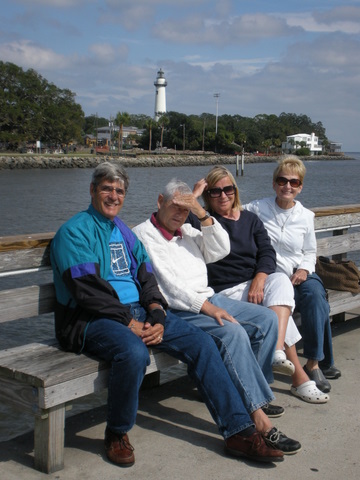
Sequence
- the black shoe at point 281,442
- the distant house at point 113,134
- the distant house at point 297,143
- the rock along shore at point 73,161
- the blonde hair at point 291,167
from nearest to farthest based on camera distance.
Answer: the black shoe at point 281,442
the blonde hair at point 291,167
the rock along shore at point 73,161
the distant house at point 113,134
the distant house at point 297,143

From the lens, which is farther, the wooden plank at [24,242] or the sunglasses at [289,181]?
the sunglasses at [289,181]

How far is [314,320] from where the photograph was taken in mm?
4473

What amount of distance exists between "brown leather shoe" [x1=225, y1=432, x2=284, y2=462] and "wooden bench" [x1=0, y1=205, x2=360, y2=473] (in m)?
0.59

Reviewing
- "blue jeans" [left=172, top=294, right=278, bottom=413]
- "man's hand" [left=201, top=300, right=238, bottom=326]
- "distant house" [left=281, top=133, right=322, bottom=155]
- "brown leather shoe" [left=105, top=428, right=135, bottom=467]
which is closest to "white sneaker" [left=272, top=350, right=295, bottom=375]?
"blue jeans" [left=172, top=294, right=278, bottom=413]

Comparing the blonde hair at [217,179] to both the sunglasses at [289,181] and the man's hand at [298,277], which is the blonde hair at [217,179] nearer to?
the sunglasses at [289,181]

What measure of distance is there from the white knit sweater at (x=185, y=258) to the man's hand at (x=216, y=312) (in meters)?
0.03

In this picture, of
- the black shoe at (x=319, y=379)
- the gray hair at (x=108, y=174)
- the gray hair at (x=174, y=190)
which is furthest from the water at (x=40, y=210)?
the black shoe at (x=319, y=379)

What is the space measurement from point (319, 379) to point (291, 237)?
3.57ft

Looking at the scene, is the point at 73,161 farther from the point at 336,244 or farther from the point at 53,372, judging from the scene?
the point at 53,372

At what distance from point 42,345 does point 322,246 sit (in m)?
2.98

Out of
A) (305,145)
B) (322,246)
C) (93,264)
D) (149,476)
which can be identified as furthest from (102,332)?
(305,145)

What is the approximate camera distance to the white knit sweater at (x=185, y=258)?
154 inches

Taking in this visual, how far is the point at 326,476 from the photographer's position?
322 cm

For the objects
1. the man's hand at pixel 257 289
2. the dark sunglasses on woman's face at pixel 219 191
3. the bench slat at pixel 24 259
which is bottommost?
the man's hand at pixel 257 289
